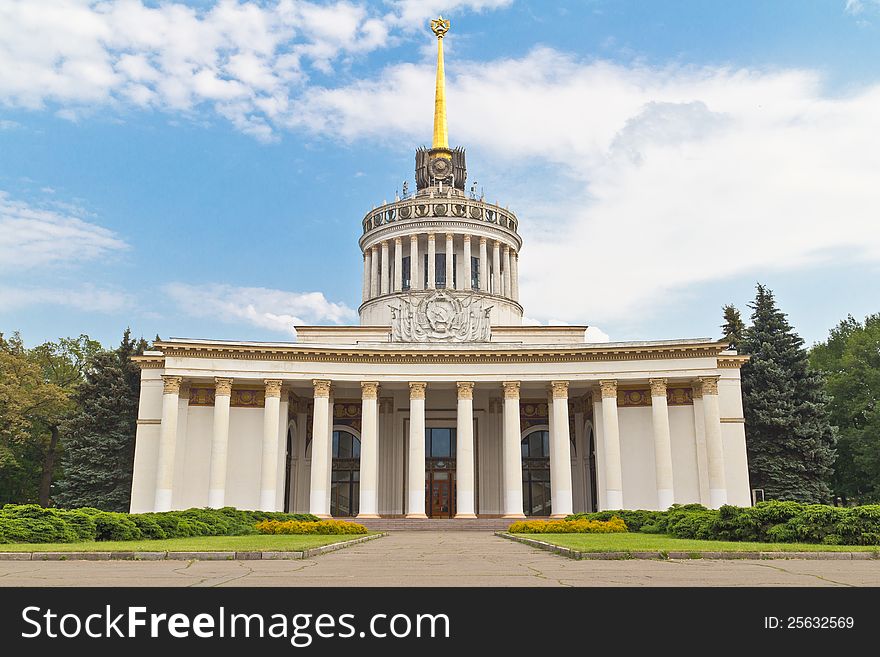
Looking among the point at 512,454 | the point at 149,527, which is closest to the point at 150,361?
the point at 512,454

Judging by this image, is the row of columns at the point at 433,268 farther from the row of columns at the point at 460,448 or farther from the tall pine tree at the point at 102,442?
the tall pine tree at the point at 102,442

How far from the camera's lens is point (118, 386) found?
50.4 meters

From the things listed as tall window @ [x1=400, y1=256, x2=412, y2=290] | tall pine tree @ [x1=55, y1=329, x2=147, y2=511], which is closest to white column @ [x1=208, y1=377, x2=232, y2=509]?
tall pine tree @ [x1=55, y1=329, x2=147, y2=511]

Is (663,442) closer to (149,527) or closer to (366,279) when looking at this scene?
(366,279)

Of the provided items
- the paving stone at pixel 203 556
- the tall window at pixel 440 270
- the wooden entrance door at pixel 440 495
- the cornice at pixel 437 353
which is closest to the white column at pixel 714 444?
the cornice at pixel 437 353

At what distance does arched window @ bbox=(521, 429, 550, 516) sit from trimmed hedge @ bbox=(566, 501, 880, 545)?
23.9m

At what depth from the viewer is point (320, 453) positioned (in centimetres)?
4016

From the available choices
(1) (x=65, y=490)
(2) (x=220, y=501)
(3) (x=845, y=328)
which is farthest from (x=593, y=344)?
(1) (x=65, y=490)

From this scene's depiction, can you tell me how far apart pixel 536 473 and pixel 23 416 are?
35267mm

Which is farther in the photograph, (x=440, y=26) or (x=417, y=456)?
(x=440, y=26)

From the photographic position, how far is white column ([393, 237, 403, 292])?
55.1 m
